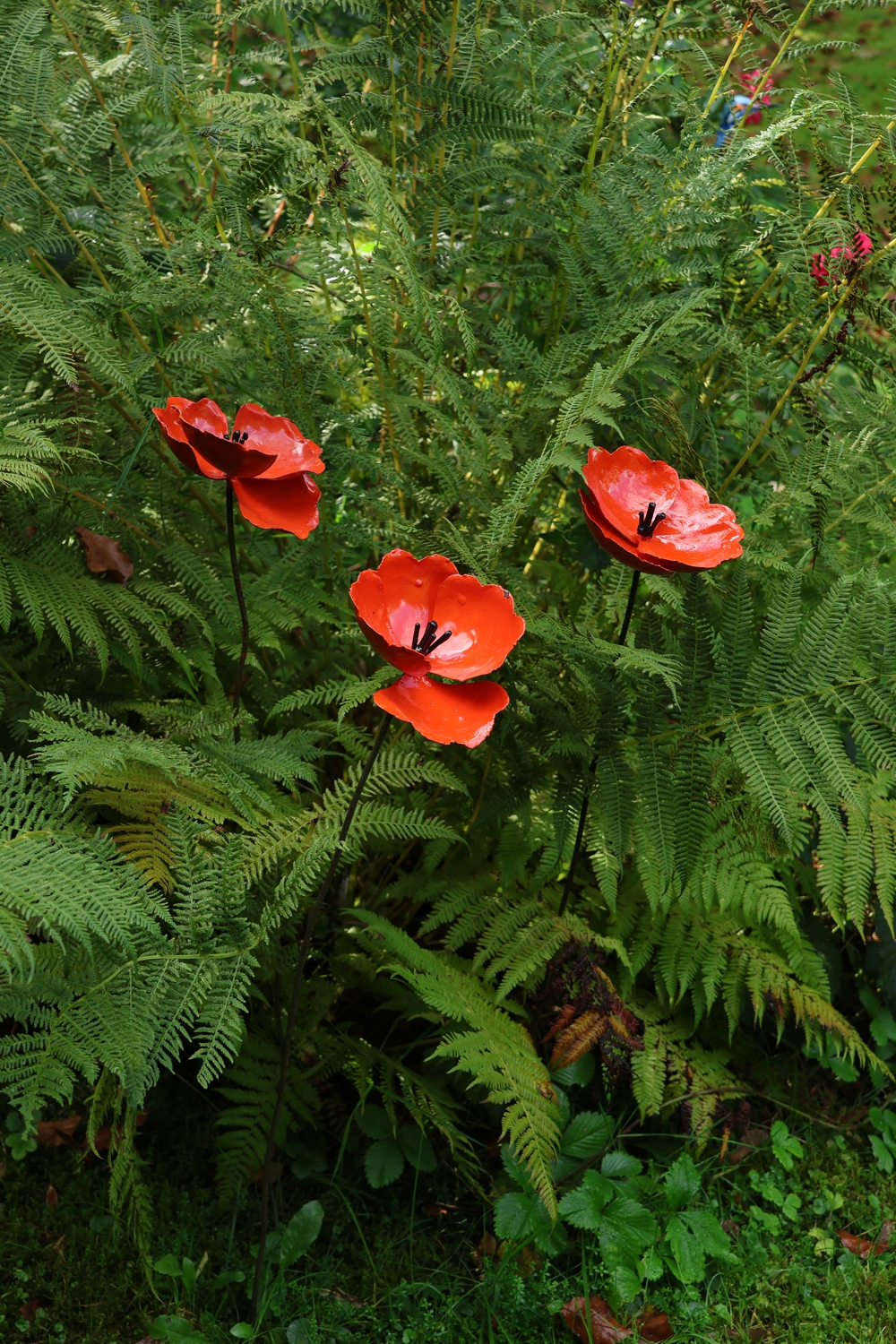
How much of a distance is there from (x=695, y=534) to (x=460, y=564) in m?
0.36

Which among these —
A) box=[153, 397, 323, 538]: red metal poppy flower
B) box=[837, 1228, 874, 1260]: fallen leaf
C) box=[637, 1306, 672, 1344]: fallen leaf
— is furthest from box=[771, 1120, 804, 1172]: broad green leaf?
box=[153, 397, 323, 538]: red metal poppy flower

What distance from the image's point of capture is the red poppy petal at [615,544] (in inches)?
47.3

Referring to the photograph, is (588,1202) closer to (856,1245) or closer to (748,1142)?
(748,1142)

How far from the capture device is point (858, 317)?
195cm

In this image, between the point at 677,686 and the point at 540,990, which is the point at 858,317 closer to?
the point at 677,686

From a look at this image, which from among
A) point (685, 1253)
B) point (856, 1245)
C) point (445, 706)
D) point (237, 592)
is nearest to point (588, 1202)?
point (685, 1253)

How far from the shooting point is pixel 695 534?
1352mm

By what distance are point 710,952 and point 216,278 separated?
1350 millimetres

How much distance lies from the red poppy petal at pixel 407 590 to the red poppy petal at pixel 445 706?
0.08 m

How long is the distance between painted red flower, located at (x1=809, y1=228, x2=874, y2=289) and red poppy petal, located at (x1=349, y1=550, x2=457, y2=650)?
0.94 m

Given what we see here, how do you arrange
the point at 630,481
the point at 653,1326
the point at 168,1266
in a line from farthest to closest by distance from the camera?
1. the point at 653,1326
2. the point at 168,1266
3. the point at 630,481

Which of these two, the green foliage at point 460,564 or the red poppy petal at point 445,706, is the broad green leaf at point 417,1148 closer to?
the green foliage at point 460,564

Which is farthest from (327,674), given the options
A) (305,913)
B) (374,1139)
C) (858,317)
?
(858,317)

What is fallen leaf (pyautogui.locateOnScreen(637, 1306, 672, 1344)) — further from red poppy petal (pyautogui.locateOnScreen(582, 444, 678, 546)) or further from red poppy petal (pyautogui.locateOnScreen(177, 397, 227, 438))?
red poppy petal (pyautogui.locateOnScreen(177, 397, 227, 438))
